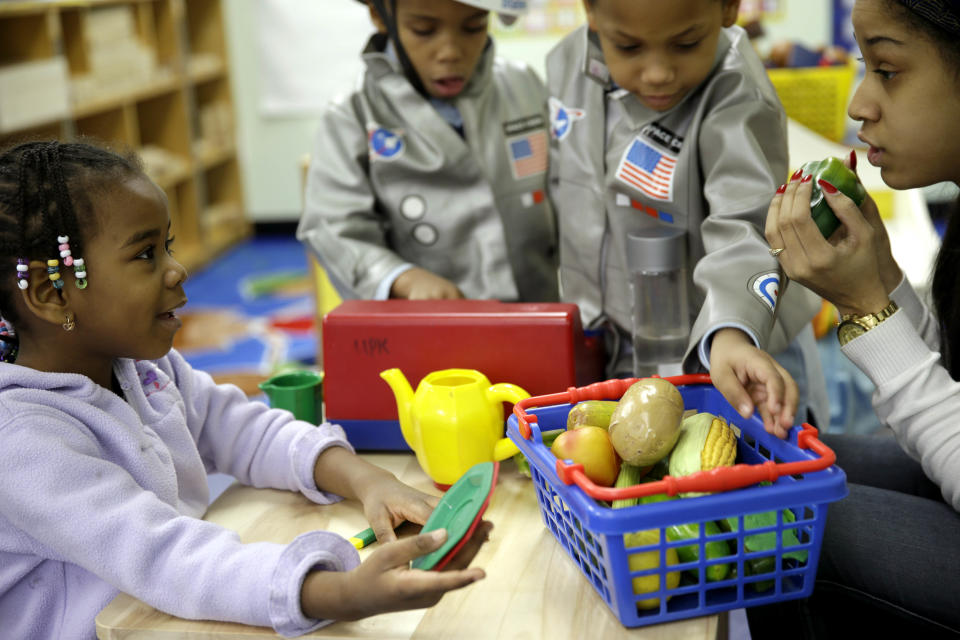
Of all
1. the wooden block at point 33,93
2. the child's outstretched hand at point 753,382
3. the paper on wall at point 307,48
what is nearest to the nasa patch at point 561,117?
the child's outstretched hand at point 753,382

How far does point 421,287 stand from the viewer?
144 centimetres

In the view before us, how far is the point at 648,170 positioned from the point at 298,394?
58 cm

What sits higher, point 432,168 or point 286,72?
point 432,168

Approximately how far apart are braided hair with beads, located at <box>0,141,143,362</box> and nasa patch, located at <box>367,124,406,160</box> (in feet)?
2.06

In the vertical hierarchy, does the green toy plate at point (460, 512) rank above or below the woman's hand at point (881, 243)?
below

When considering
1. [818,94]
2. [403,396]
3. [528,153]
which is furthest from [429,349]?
[818,94]

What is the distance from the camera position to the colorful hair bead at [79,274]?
38.4 inches

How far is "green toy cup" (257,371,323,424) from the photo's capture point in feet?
4.25

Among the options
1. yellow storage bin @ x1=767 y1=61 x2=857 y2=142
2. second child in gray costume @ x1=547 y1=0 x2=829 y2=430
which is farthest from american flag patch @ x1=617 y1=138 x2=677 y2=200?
yellow storage bin @ x1=767 y1=61 x2=857 y2=142

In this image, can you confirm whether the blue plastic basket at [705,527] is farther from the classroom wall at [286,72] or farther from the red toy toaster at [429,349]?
the classroom wall at [286,72]

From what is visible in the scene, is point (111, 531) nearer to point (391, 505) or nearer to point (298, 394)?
point (391, 505)

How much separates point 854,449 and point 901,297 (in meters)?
0.25

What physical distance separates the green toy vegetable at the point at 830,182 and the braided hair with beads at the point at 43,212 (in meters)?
0.75

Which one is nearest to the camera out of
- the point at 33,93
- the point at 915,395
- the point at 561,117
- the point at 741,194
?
the point at 915,395
